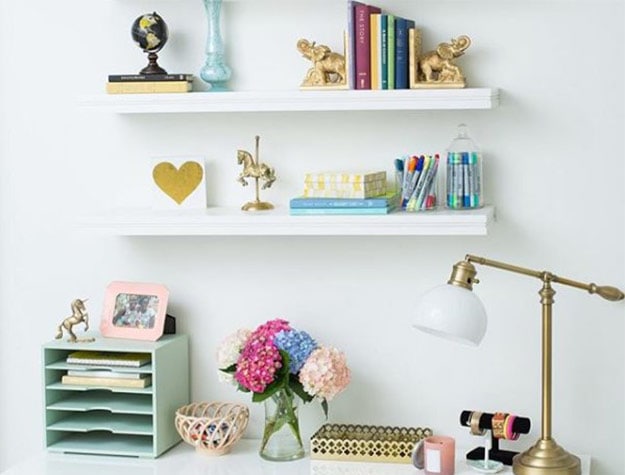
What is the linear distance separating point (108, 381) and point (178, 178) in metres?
0.51

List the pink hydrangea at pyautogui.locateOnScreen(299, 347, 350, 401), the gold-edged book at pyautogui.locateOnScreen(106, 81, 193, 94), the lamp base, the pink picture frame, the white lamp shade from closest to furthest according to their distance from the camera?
the white lamp shade
the lamp base
the pink hydrangea at pyautogui.locateOnScreen(299, 347, 350, 401)
the gold-edged book at pyautogui.locateOnScreen(106, 81, 193, 94)
the pink picture frame

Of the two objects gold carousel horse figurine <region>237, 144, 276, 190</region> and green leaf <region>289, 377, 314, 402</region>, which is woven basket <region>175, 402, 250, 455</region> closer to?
green leaf <region>289, 377, 314, 402</region>

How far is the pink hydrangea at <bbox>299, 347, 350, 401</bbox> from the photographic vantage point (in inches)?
115

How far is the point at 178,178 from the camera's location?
315cm

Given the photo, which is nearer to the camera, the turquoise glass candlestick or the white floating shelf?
the white floating shelf

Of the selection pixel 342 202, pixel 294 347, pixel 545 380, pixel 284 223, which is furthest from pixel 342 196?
pixel 545 380

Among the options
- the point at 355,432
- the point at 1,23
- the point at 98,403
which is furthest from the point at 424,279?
the point at 1,23

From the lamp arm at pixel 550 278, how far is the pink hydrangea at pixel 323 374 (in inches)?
14.9

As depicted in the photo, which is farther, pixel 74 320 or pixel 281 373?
pixel 74 320

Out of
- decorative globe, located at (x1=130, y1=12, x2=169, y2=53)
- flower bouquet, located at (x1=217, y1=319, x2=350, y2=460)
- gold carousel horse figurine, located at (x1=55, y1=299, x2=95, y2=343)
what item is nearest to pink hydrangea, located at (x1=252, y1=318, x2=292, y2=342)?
flower bouquet, located at (x1=217, y1=319, x2=350, y2=460)

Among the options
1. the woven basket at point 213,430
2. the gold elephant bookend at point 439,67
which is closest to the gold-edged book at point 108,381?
the woven basket at point 213,430

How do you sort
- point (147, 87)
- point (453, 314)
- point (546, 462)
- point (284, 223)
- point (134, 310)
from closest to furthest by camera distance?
point (453, 314), point (546, 462), point (284, 223), point (147, 87), point (134, 310)

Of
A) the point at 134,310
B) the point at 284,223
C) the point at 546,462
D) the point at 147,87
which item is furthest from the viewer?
the point at 134,310

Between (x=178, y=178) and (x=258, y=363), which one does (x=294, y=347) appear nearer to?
(x=258, y=363)
